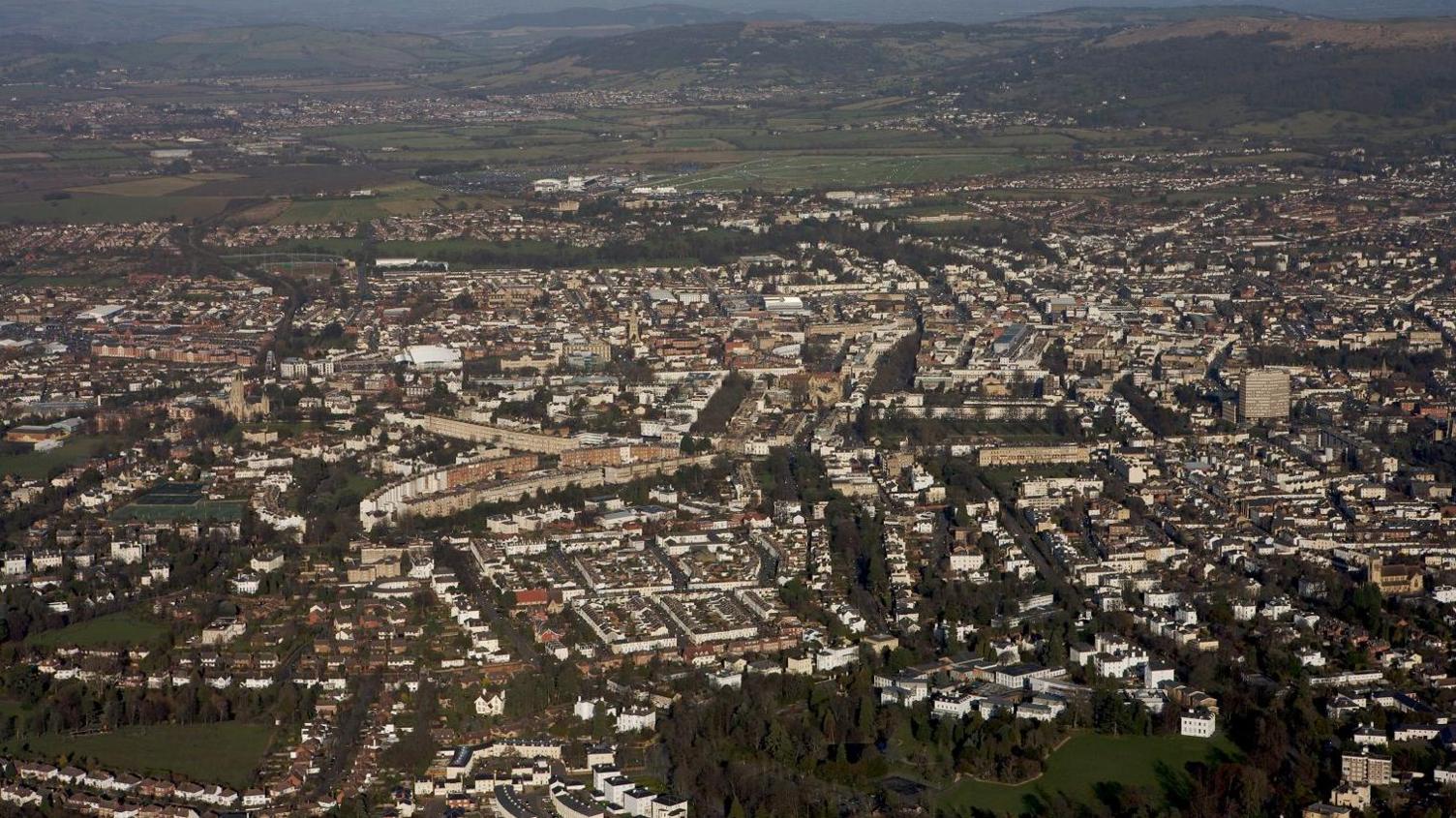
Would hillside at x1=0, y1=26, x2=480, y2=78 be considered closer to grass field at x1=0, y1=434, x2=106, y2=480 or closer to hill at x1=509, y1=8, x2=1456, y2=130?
hill at x1=509, y1=8, x2=1456, y2=130

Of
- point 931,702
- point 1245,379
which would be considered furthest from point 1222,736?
point 1245,379

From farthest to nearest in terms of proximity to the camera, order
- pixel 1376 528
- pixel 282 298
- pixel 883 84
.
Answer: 1. pixel 883 84
2. pixel 282 298
3. pixel 1376 528

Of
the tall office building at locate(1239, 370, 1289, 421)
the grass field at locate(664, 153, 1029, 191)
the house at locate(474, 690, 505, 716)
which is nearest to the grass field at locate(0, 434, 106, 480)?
the house at locate(474, 690, 505, 716)

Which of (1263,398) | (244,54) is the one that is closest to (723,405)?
(1263,398)

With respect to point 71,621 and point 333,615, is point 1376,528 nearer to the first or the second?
point 333,615

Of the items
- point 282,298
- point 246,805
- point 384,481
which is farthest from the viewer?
point 282,298

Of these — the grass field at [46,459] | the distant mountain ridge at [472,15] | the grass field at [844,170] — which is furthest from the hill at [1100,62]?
the grass field at [46,459]
